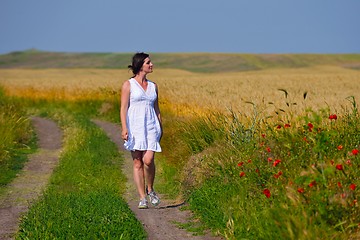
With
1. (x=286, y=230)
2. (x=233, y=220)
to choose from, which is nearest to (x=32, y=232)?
(x=233, y=220)

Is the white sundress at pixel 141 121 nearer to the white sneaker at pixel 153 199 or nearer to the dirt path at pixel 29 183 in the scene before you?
the white sneaker at pixel 153 199

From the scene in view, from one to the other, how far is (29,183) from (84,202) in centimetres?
417

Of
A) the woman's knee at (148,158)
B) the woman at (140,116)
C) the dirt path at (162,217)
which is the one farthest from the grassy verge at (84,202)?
the woman at (140,116)

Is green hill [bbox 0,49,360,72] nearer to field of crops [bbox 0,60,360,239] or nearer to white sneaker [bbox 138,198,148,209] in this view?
field of crops [bbox 0,60,360,239]

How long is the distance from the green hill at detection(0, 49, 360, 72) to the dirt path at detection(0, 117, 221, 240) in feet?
358

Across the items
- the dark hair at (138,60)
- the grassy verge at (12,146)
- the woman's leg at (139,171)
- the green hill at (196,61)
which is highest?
the dark hair at (138,60)

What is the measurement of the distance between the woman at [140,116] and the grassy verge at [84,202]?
2.52 ft

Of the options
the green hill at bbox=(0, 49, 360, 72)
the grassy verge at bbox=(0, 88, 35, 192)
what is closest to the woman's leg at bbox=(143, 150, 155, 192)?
the grassy verge at bbox=(0, 88, 35, 192)

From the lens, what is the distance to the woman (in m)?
11.1

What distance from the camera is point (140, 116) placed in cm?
1109

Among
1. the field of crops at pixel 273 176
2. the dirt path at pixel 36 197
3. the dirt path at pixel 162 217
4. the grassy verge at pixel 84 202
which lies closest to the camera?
the field of crops at pixel 273 176

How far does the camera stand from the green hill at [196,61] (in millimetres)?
136625

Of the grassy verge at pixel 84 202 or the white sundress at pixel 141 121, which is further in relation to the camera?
the white sundress at pixel 141 121

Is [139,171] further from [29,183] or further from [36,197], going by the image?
[29,183]
